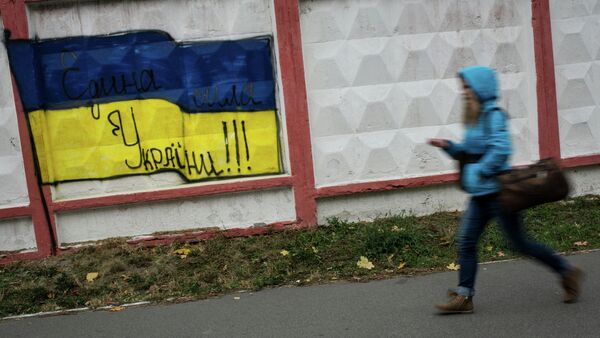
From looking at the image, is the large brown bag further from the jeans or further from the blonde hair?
the blonde hair

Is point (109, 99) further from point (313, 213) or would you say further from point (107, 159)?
point (313, 213)

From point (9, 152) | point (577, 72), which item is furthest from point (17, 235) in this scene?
point (577, 72)

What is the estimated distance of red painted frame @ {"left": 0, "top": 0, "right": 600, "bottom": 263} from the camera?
6.60 m

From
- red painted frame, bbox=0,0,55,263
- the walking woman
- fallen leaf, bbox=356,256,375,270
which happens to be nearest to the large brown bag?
the walking woman

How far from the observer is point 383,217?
7.05 metres

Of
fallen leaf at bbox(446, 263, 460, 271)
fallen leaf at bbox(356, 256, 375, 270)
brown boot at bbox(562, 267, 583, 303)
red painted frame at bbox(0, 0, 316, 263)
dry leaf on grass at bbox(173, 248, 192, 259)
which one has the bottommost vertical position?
fallen leaf at bbox(446, 263, 460, 271)

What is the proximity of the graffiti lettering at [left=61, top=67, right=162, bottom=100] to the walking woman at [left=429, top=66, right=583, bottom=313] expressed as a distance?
390 centimetres

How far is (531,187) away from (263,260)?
301cm

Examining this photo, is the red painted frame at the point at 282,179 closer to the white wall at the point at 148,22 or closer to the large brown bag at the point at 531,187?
the white wall at the point at 148,22

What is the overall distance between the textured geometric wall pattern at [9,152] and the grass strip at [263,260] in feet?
2.45

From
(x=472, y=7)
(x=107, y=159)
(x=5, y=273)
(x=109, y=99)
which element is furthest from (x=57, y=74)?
(x=472, y=7)

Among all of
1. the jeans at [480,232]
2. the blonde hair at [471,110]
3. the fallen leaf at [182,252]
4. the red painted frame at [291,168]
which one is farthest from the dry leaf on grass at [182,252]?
the blonde hair at [471,110]

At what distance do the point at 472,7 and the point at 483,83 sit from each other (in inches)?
141

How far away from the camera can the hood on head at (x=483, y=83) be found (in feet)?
12.9
